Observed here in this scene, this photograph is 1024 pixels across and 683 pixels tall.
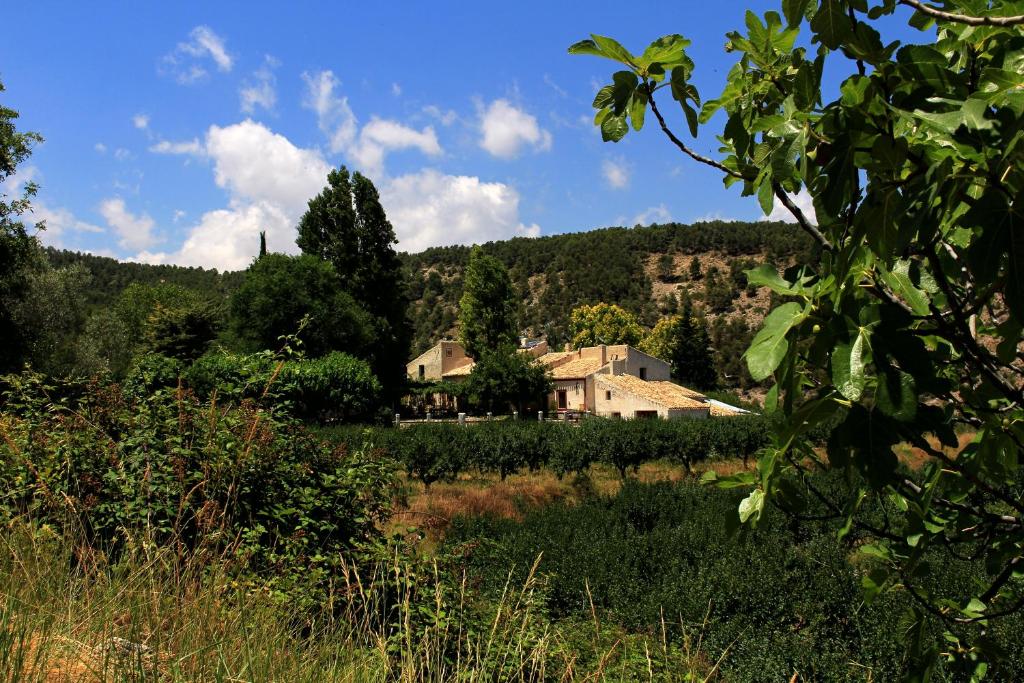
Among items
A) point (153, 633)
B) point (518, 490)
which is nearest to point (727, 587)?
point (153, 633)

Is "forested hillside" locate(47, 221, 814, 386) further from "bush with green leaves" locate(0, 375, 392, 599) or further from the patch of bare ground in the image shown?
"bush with green leaves" locate(0, 375, 392, 599)

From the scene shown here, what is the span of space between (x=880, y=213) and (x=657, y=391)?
1661 inches

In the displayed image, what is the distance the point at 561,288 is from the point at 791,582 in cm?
8839

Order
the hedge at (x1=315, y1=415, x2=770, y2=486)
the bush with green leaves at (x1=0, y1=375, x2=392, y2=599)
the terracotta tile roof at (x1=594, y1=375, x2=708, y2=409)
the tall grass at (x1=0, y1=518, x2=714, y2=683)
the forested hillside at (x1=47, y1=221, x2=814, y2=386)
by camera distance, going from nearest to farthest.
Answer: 1. the tall grass at (x1=0, y1=518, x2=714, y2=683)
2. the bush with green leaves at (x1=0, y1=375, x2=392, y2=599)
3. the hedge at (x1=315, y1=415, x2=770, y2=486)
4. the terracotta tile roof at (x1=594, y1=375, x2=708, y2=409)
5. the forested hillside at (x1=47, y1=221, x2=814, y2=386)

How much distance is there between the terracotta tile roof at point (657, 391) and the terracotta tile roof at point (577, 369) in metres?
2.90

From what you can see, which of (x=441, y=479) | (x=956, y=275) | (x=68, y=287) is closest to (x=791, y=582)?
(x=956, y=275)

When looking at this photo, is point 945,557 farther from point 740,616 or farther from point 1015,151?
point 1015,151

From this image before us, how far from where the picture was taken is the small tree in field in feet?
3.31

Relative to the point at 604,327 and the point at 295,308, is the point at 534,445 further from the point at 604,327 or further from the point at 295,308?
the point at 604,327

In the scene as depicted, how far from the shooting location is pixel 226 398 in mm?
7125

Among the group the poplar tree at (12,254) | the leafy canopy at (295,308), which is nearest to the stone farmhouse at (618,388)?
the leafy canopy at (295,308)

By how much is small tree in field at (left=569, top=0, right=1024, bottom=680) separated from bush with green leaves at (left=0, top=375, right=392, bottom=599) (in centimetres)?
345

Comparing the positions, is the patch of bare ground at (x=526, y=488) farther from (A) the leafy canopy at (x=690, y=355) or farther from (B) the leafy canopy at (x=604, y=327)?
(B) the leafy canopy at (x=604, y=327)

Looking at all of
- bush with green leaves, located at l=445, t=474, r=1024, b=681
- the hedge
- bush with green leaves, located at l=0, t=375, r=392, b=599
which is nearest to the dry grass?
the hedge
